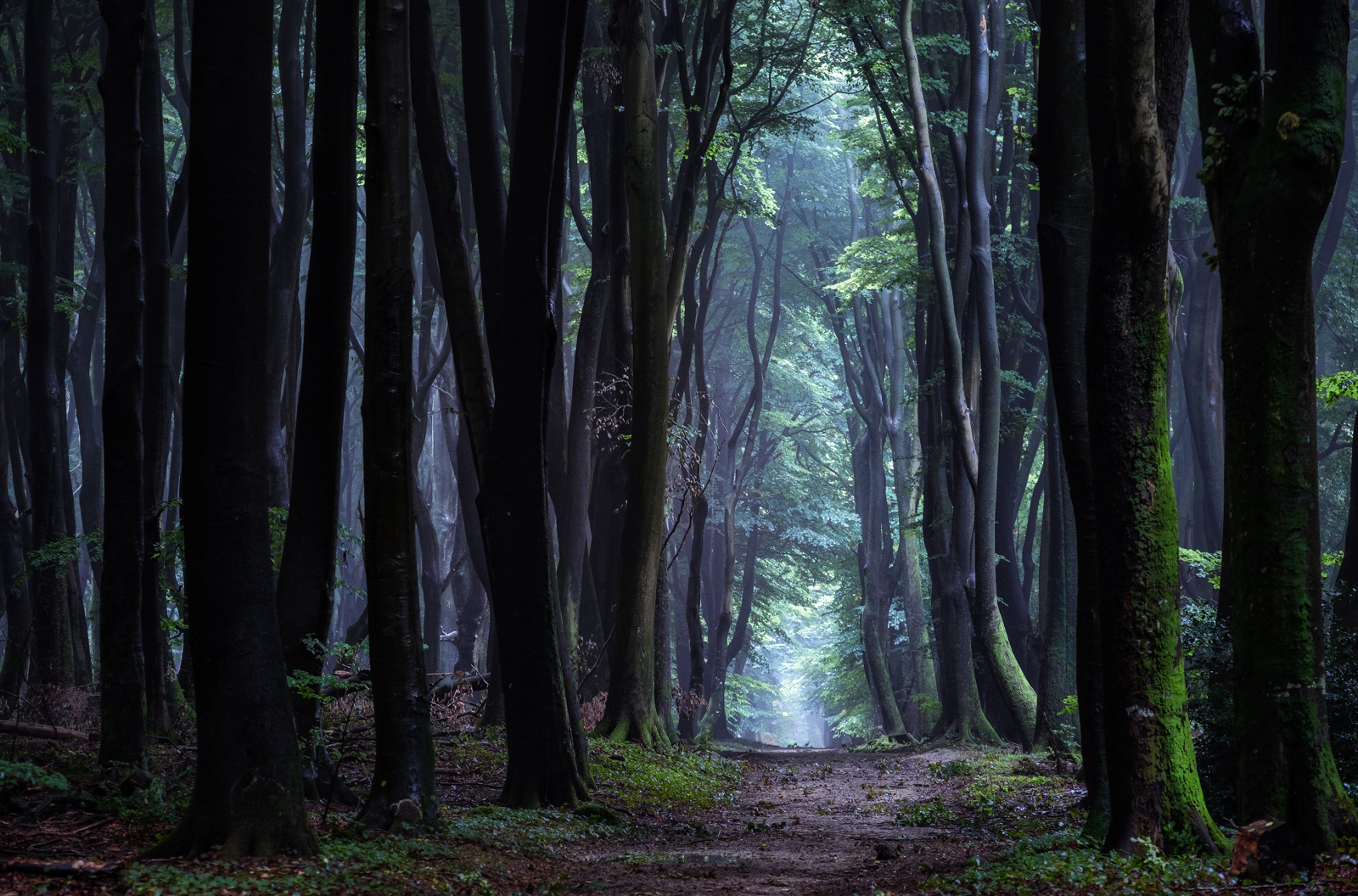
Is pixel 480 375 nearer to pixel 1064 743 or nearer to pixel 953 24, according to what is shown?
pixel 1064 743

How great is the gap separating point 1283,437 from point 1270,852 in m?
2.14

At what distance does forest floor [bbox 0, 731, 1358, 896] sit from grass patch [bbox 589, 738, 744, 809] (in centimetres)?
4

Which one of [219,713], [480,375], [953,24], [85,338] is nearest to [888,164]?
[953,24]

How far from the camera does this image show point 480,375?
9.91 m

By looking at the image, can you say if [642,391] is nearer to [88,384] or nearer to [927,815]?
[927,815]

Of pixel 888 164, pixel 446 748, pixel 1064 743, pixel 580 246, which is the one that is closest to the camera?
pixel 446 748

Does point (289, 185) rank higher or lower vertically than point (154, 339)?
higher

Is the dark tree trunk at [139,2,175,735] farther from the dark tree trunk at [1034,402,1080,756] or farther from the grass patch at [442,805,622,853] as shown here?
the dark tree trunk at [1034,402,1080,756]

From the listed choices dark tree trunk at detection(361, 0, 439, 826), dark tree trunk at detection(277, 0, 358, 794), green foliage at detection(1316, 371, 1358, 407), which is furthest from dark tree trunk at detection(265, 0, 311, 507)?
green foliage at detection(1316, 371, 1358, 407)

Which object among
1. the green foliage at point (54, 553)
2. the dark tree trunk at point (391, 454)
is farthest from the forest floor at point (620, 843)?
the green foliage at point (54, 553)

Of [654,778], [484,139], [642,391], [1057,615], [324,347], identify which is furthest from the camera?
[1057,615]

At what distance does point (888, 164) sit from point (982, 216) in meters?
4.84

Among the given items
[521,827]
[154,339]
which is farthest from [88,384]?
[521,827]

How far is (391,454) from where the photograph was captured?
24.1 ft
